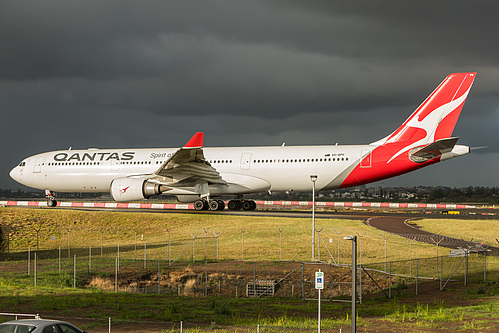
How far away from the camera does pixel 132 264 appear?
103 feet

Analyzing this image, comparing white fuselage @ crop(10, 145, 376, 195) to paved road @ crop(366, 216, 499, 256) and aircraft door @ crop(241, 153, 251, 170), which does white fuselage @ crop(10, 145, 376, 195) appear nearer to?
aircraft door @ crop(241, 153, 251, 170)

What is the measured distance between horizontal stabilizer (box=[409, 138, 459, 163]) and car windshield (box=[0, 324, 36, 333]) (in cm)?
2987

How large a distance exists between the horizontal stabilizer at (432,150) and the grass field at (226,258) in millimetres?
6171

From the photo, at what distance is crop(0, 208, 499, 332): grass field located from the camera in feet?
59.8

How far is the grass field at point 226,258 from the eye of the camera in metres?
18.2

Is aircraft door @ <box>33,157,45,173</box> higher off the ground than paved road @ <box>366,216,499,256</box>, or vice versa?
aircraft door @ <box>33,157,45,173</box>

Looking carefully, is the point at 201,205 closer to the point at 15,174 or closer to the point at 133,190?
the point at 133,190

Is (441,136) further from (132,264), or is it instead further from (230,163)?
(132,264)

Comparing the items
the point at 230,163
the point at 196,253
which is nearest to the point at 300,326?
the point at 196,253

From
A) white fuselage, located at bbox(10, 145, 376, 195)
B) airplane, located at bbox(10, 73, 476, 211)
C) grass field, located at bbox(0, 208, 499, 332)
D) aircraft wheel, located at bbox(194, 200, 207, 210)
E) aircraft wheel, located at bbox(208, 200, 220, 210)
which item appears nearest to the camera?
grass field, located at bbox(0, 208, 499, 332)

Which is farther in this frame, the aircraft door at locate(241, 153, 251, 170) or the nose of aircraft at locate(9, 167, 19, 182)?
the nose of aircraft at locate(9, 167, 19, 182)

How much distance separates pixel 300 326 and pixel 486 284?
14470 mm

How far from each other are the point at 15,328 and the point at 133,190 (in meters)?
28.5

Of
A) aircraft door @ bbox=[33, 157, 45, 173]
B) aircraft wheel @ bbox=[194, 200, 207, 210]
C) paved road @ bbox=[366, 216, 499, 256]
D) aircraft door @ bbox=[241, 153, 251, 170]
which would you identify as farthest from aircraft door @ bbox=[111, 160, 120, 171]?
paved road @ bbox=[366, 216, 499, 256]
